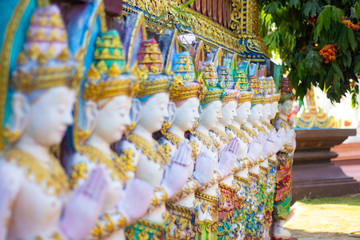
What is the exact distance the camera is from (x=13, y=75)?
6.73 feet

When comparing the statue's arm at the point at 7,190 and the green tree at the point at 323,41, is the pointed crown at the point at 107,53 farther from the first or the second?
the green tree at the point at 323,41

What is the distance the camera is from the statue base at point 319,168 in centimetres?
1227

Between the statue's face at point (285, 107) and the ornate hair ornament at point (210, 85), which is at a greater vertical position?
the ornate hair ornament at point (210, 85)

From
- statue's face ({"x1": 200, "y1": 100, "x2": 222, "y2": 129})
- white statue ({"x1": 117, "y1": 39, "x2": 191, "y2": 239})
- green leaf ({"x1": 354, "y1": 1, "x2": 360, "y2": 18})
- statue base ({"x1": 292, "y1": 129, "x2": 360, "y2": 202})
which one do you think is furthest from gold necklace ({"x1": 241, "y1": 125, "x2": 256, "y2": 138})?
statue base ({"x1": 292, "y1": 129, "x2": 360, "y2": 202})

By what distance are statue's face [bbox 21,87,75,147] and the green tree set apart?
16.1ft

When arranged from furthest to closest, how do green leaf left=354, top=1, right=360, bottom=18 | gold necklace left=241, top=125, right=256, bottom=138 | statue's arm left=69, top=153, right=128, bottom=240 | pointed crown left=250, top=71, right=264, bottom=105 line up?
green leaf left=354, top=1, right=360, bottom=18 → pointed crown left=250, top=71, right=264, bottom=105 → gold necklace left=241, top=125, right=256, bottom=138 → statue's arm left=69, top=153, right=128, bottom=240

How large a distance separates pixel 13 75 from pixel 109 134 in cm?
73

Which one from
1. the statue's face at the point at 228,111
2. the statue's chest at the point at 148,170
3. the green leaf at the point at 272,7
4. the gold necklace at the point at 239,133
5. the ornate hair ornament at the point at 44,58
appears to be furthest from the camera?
the green leaf at the point at 272,7

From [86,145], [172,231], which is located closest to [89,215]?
[86,145]

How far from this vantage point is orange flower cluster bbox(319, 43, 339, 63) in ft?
22.5

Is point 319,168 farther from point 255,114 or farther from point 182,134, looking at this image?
point 182,134

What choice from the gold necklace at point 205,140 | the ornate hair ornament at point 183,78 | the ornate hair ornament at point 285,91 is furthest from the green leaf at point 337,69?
the ornate hair ornament at point 183,78

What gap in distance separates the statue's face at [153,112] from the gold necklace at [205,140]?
0.99m

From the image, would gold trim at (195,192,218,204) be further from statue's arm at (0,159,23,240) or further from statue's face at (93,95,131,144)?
statue's arm at (0,159,23,240)
